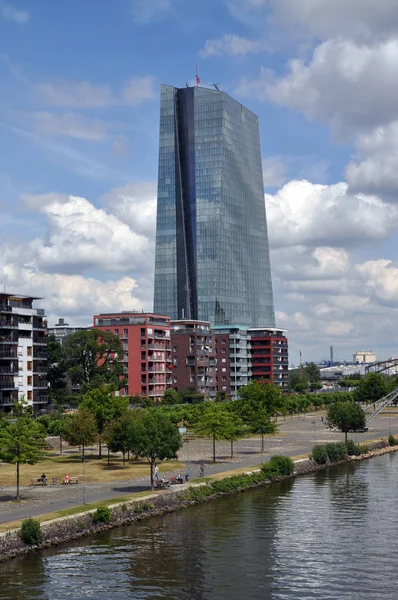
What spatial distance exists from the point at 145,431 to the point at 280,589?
38933 millimetres

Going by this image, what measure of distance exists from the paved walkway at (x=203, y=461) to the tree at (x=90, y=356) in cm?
4281

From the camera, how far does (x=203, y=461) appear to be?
11425 cm

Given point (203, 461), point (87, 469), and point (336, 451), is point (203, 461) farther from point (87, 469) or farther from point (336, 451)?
point (336, 451)

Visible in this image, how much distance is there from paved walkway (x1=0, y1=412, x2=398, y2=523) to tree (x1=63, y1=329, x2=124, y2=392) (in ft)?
140

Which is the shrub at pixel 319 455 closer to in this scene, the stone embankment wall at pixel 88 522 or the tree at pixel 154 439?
the stone embankment wall at pixel 88 522

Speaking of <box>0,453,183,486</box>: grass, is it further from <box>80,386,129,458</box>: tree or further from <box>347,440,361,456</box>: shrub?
<box>347,440,361,456</box>: shrub

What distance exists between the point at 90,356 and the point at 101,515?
122 meters

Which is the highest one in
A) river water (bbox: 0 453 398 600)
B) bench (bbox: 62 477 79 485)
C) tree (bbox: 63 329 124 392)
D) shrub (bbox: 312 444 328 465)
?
tree (bbox: 63 329 124 392)

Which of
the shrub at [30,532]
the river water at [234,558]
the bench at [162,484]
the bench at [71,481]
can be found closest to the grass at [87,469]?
the bench at [71,481]

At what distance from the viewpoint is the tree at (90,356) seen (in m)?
188

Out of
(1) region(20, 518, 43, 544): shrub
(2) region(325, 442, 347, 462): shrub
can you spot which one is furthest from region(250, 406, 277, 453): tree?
(1) region(20, 518, 43, 544): shrub

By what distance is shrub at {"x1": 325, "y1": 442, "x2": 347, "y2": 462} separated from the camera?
4678 inches

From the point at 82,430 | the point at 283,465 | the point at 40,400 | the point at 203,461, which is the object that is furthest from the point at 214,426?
the point at 40,400

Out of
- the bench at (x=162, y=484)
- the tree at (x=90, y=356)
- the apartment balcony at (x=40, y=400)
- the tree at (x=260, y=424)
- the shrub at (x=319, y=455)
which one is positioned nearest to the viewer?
the bench at (x=162, y=484)
